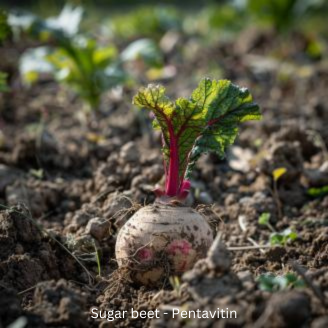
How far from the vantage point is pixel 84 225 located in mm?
2748

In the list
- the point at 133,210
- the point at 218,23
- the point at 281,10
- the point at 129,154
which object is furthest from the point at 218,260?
the point at 218,23

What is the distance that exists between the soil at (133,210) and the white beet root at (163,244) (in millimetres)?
71

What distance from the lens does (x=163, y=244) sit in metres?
2.24

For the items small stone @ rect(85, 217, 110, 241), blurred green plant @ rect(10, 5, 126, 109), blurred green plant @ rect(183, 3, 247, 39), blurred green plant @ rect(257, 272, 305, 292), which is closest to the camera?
blurred green plant @ rect(257, 272, 305, 292)

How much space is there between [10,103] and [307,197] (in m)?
2.96

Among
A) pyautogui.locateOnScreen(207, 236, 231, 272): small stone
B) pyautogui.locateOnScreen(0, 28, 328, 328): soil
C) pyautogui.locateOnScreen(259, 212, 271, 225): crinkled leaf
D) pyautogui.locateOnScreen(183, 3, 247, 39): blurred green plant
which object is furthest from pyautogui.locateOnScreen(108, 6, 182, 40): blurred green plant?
pyautogui.locateOnScreen(207, 236, 231, 272): small stone

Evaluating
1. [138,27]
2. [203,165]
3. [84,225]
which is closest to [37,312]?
[84,225]

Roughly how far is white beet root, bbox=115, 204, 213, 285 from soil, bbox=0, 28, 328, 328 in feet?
0.23

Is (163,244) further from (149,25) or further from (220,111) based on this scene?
(149,25)

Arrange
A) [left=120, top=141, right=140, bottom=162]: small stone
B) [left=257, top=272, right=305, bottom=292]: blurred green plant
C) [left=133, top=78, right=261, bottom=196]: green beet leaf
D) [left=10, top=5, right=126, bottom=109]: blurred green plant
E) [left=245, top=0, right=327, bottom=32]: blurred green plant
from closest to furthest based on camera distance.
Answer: [left=257, top=272, right=305, bottom=292]: blurred green plant → [left=133, top=78, right=261, bottom=196]: green beet leaf → [left=120, top=141, right=140, bottom=162]: small stone → [left=10, top=5, right=126, bottom=109]: blurred green plant → [left=245, top=0, right=327, bottom=32]: blurred green plant

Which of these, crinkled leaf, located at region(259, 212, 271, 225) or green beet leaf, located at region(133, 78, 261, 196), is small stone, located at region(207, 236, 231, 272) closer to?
green beet leaf, located at region(133, 78, 261, 196)

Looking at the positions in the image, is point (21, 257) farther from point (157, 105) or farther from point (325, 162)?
point (325, 162)

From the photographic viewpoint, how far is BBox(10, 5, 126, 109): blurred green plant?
4383 millimetres

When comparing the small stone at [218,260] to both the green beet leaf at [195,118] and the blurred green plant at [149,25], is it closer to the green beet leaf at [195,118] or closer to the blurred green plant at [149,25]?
the green beet leaf at [195,118]
